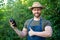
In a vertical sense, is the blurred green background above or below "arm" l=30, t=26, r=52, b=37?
below

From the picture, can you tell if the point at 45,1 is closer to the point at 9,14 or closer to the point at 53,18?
the point at 53,18

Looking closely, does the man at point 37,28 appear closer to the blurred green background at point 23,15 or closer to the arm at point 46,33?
the arm at point 46,33

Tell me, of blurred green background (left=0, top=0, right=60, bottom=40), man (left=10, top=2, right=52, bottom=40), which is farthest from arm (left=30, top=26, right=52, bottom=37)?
blurred green background (left=0, top=0, right=60, bottom=40)

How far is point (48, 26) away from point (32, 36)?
14.1 inches

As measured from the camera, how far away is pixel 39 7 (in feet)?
17.6

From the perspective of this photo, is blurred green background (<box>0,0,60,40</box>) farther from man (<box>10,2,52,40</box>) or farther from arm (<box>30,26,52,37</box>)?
arm (<box>30,26,52,37</box>)

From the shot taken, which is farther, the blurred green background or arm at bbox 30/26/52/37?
the blurred green background

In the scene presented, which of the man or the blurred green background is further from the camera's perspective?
the blurred green background

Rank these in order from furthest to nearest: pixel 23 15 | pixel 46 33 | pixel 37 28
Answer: pixel 23 15
pixel 37 28
pixel 46 33

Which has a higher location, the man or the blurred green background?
the man

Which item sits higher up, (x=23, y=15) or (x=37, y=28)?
(x=37, y=28)

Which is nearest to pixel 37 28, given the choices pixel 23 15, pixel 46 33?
pixel 46 33

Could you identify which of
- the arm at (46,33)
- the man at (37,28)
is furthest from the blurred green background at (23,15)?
the arm at (46,33)

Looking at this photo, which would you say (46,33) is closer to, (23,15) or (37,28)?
(37,28)
